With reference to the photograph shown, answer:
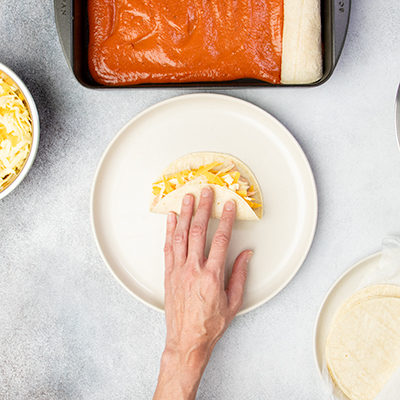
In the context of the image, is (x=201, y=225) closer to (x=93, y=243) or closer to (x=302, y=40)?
(x=93, y=243)

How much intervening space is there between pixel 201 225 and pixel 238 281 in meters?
0.24

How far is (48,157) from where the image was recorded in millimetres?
1234

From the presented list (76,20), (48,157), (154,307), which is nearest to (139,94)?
(76,20)

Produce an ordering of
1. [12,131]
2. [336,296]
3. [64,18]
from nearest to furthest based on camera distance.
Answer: [64,18] → [12,131] → [336,296]

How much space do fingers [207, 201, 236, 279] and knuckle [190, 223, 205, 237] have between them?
49 mm

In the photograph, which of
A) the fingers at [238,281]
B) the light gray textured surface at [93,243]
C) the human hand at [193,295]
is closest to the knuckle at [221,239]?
the human hand at [193,295]

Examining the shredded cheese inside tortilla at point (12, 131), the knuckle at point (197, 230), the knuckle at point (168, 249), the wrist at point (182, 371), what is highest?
the shredded cheese inside tortilla at point (12, 131)

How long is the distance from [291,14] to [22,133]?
94cm

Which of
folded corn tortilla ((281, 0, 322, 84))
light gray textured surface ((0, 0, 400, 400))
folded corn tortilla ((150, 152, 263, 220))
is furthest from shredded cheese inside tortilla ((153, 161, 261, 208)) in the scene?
folded corn tortilla ((281, 0, 322, 84))

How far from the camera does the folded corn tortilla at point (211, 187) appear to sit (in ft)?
3.69

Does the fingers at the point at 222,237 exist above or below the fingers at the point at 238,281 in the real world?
above

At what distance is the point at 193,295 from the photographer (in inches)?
44.6

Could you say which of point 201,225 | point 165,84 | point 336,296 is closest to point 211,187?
point 201,225

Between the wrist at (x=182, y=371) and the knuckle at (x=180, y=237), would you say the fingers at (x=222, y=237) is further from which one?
the wrist at (x=182, y=371)
